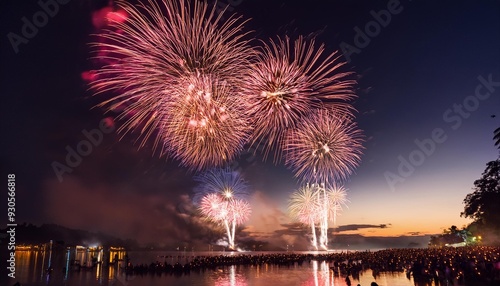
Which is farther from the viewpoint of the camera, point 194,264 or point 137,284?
point 194,264

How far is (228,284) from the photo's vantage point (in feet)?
87.7

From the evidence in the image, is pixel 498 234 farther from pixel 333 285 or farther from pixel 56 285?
pixel 56 285

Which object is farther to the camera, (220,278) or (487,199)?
(487,199)

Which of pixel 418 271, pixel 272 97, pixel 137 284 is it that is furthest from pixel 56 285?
pixel 418 271

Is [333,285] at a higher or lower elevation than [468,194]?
lower

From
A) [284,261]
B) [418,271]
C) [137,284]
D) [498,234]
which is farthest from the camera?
[498,234]

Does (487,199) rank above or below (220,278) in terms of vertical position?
above

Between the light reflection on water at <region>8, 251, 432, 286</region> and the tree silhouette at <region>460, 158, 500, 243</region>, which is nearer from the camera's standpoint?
the light reflection on water at <region>8, 251, 432, 286</region>

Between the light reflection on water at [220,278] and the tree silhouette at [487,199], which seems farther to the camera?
the tree silhouette at [487,199]

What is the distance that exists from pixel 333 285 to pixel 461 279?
857cm

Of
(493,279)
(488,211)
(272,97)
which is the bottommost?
(493,279)

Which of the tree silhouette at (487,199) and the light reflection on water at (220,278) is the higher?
the tree silhouette at (487,199)

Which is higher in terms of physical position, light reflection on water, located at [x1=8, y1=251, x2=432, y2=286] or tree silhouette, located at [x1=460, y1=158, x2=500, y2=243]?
tree silhouette, located at [x1=460, y1=158, x2=500, y2=243]

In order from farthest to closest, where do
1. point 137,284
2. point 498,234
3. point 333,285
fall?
1. point 498,234
2. point 137,284
3. point 333,285
